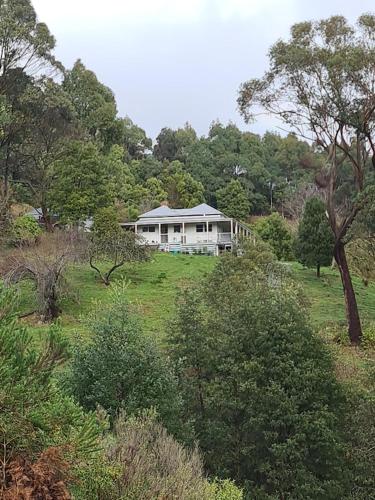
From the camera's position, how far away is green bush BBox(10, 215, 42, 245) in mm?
25484

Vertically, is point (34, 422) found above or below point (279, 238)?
below

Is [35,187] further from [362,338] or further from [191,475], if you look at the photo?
[191,475]

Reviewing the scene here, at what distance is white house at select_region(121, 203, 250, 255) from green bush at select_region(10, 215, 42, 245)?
16502 millimetres

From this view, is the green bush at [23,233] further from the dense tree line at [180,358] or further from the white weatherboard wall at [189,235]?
the white weatherboard wall at [189,235]

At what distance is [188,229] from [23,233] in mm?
20755

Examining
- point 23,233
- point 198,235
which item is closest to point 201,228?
point 198,235

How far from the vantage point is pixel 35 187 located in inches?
1453

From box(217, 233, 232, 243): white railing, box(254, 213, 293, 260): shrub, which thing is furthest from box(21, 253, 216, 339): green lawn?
box(254, 213, 293, 260): shrub

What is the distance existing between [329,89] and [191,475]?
16535 millimetres

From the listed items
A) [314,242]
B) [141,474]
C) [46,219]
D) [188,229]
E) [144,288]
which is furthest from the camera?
[188,229]

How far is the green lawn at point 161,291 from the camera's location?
2383cm

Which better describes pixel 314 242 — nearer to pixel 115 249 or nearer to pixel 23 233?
pixel 115 249

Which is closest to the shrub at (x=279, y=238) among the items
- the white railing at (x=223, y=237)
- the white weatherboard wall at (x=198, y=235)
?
the white railing at (x=223, y=237)

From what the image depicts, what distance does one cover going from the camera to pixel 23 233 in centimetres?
2591
